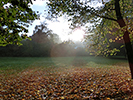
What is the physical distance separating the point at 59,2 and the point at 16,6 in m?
3.19

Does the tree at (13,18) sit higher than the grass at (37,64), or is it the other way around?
the tree at (13,18)

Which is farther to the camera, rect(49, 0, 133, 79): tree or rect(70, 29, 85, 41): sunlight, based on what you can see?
rect(70, 29, 85, 41): sunlight

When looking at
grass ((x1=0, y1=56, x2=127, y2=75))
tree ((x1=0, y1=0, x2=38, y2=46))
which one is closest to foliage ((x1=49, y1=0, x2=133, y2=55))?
tree ((x1=0, y1=0, x2=38, y2=46))

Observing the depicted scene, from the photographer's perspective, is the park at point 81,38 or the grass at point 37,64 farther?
the grass at point 37,64

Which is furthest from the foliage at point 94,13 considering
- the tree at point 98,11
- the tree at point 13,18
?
the tree at point 13,18

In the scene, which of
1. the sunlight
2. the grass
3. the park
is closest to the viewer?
the park

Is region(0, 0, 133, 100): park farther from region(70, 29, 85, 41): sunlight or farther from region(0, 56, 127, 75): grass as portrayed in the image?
region(0, 56, 127, 75): grass

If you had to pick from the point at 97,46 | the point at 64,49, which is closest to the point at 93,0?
the point at 97,46

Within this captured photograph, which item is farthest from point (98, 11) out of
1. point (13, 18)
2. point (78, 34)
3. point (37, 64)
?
point (37, 64)

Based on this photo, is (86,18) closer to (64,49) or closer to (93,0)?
(93,0)

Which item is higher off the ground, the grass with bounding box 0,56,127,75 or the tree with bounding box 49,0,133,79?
the tree with bounding box 49,0,133,79

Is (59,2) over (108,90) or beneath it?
over

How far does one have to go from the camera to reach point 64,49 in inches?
1510

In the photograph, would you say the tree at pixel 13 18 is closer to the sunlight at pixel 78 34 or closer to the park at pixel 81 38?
the park at pixel 81 38
